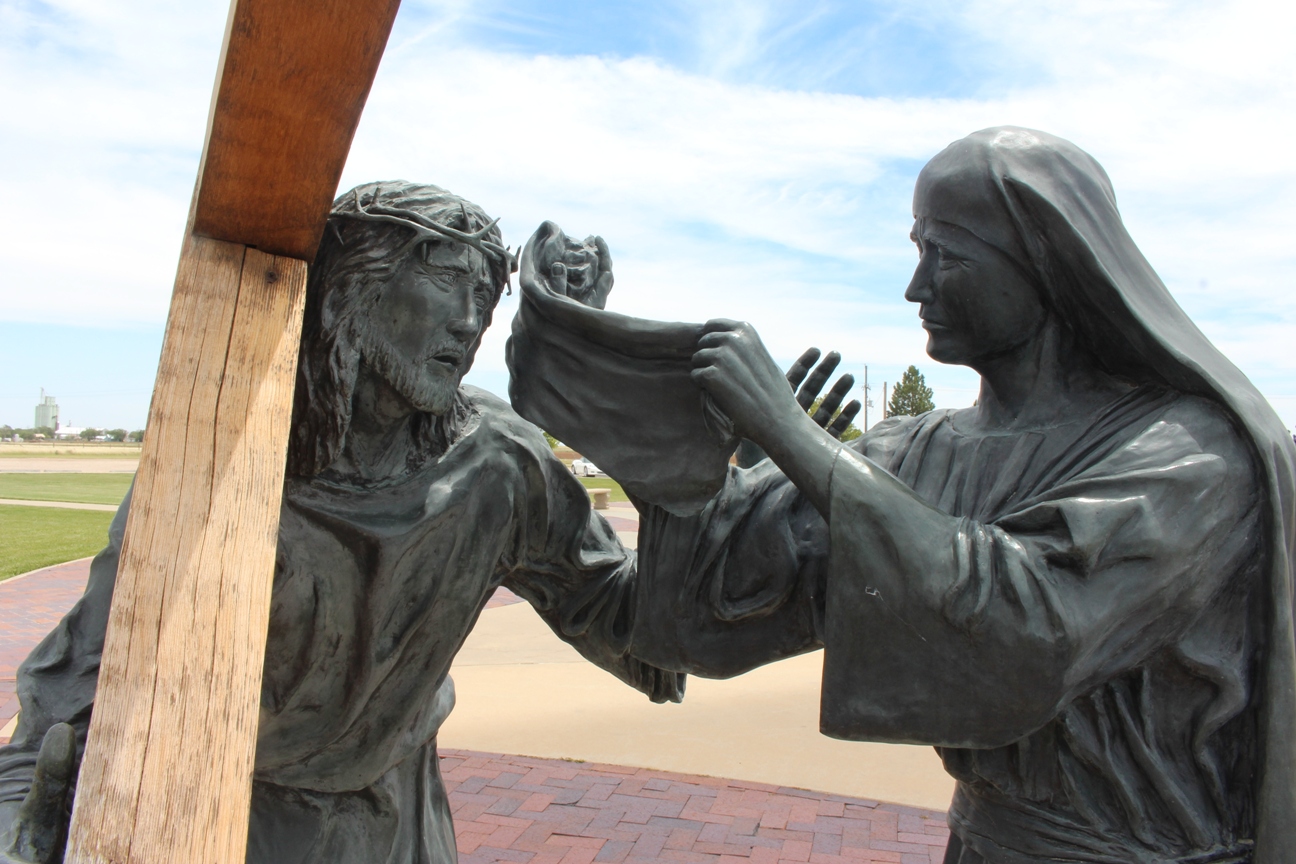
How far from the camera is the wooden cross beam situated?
1223mm

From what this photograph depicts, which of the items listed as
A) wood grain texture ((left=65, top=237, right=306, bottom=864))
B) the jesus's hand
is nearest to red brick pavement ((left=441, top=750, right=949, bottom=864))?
the jesus's hand

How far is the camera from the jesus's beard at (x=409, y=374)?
177 centimetres

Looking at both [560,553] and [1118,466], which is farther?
[560,553]

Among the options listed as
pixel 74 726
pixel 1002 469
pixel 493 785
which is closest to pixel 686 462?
pixel 1002 469

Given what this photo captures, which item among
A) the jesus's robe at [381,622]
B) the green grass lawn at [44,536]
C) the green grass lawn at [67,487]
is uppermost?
the jesus's robe at [381,622]

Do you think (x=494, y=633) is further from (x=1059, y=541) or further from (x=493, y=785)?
(x=1059, y=541)

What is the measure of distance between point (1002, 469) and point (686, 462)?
54 centimetres

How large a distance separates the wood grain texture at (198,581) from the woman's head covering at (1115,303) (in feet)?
3.74

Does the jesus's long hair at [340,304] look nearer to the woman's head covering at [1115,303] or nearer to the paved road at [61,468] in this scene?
the woman's head covering at [1115,303]

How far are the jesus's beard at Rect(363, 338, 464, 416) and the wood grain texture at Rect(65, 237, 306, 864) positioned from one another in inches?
7.1

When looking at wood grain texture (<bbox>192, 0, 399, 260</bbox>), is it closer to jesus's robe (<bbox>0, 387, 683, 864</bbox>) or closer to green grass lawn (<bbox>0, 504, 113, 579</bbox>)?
jesus's robe (<bbox>0, 387, 683, 864</bbox>)

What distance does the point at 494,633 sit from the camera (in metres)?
8.41

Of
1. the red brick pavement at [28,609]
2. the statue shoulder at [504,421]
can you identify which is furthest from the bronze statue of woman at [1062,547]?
the red brick pavement at [28,609]

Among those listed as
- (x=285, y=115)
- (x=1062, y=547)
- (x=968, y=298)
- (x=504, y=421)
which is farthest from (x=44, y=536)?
(x=1062, y=547)
